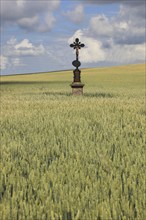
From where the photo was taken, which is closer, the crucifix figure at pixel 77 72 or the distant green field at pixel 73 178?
the distant green field at pixel 73 178

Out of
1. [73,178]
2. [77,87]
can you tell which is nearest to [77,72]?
[77,87]

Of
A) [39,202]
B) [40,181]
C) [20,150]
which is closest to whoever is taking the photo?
[39,202]

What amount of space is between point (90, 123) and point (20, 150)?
3.38m

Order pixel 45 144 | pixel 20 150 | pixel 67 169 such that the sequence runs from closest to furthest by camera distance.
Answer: pixel 67 169, pixel 20 150, pixel 45 144

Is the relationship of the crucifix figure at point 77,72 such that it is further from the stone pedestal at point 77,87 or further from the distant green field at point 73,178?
the distant green field at point 73,178

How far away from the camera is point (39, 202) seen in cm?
407

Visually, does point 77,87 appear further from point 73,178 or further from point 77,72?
point 73,178

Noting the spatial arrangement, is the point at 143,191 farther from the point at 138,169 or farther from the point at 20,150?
the point at 20,150

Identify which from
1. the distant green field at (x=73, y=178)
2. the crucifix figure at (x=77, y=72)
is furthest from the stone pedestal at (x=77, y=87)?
the distant green field at (x=73, y=178)

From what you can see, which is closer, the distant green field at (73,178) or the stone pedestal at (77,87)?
the distant green field at (73,178)

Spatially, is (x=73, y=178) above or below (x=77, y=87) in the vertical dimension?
below

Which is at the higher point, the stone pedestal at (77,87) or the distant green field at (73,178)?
the stone pedestal at (77,87)

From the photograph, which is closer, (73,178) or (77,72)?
(73,178)

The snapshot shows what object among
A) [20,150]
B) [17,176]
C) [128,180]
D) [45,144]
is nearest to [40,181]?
[17,176]
